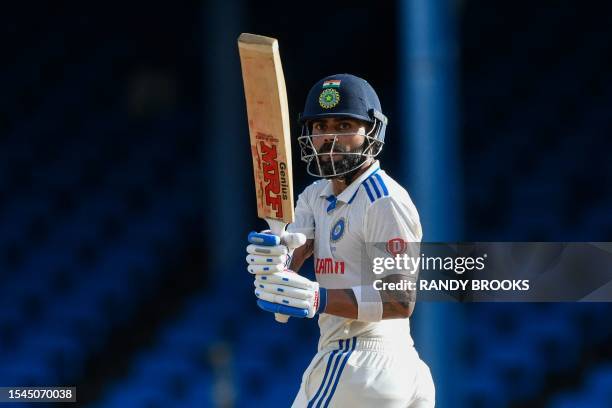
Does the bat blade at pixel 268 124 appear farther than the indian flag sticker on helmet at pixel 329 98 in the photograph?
No

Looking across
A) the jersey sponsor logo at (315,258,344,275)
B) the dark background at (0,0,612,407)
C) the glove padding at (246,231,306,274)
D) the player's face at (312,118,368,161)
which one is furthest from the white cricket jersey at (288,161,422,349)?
the dark background at (0,0,612,407)

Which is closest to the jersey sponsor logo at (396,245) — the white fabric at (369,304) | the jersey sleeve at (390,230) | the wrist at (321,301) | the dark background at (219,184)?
the jersey sleeve at (390,230)

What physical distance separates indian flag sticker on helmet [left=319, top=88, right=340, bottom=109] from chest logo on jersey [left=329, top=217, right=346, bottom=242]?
36 cm

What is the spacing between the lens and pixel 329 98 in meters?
3.76

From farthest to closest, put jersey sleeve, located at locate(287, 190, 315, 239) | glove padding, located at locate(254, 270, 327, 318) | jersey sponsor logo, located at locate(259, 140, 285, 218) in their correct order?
jersey sleeve, located at locate(287, 190, 315, 239), jersey sponsor logo, located at locate(259, 140, 285, 218), glove padding, located at locate(254, 270, 327, 318)

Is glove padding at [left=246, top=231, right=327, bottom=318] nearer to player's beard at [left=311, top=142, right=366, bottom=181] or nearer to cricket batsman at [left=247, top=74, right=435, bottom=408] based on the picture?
cricket batsman at [left=247, top=74, right=435, bottom=408]

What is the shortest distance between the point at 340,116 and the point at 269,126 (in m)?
0.23

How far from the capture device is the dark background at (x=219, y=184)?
308 inches

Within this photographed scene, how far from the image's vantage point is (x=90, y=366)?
9.45 m

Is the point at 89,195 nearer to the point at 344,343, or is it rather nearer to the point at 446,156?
the point at 446,156

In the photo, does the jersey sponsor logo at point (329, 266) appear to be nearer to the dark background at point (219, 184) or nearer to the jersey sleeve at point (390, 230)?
the jersey sleeve at point (390, 230)

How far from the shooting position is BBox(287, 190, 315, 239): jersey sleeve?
13.0ft

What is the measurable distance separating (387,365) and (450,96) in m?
3.54

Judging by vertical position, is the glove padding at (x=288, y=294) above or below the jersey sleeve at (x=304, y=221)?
below
